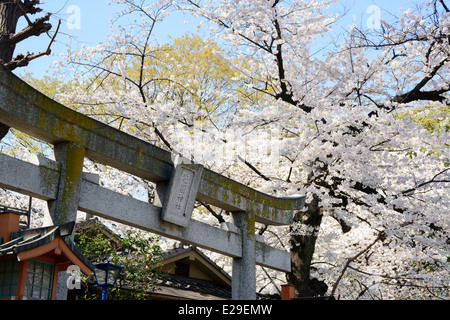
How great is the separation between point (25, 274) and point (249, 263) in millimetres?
4408

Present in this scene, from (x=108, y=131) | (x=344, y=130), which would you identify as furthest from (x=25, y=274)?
(x=344, y=130)

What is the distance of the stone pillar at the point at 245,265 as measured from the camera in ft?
28.5

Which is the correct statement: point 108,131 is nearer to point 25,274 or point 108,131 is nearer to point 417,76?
point 25,274

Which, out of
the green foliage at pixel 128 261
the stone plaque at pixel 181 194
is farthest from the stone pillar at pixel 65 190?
the green foliage at pixel 128 261

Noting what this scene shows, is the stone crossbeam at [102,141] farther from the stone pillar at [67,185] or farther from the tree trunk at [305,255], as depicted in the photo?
the tree trunk at [305,255]

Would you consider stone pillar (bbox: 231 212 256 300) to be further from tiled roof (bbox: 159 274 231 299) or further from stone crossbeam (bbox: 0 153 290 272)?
tiled roof (bbox: 159 274 231 299)

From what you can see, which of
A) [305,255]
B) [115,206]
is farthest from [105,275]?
[305,255]

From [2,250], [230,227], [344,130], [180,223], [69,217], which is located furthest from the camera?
[344,130]

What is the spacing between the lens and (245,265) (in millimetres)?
8844

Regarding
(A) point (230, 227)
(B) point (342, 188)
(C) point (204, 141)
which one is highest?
(C) point (204, 141)

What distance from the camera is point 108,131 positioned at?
708 centimetres

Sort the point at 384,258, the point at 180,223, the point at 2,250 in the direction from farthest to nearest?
the point at 384,258
the point at 180,223
the point at 2,250

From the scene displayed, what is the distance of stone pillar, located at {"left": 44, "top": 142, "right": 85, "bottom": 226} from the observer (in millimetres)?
6324

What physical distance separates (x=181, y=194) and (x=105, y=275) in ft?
5.35
